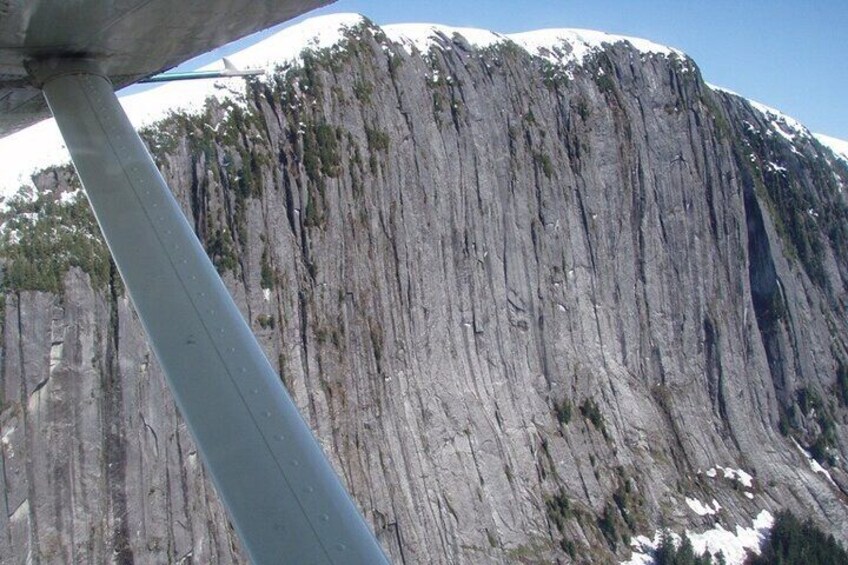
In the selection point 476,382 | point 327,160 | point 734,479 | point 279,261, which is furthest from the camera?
point 734,479

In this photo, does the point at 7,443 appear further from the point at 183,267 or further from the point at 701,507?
the point at 701,507

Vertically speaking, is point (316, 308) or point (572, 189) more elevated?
point (572, 189)

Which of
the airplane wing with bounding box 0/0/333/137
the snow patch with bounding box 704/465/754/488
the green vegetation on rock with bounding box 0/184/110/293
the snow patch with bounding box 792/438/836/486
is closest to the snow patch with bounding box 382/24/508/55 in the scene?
the green vegetation on rock with bounding box 0/184/110/293

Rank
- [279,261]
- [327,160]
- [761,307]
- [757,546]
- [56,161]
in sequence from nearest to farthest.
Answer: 1. [56,161]
2. [279,261]
3. [327,160]
4. [757,546]
5. [761,307]

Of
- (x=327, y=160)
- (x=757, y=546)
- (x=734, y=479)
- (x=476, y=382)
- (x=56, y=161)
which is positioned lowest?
(x=757, y=546)

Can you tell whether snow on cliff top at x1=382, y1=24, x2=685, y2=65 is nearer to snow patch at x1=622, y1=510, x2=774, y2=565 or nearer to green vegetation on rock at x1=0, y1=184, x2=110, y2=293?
green vegetation on rock at x1=0, y1=184, x2=110, y2=293

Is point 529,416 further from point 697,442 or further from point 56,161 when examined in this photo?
point 56,161

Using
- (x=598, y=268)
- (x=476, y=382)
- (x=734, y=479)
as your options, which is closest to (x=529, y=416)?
(x=476, y=382)
